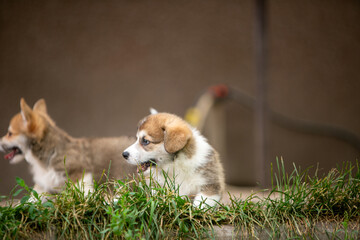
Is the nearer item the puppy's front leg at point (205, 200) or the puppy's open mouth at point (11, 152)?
the puppy's front leg at point (205, 200)

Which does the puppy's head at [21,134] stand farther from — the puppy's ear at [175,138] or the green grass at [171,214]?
the puppy's ear at [175,138]

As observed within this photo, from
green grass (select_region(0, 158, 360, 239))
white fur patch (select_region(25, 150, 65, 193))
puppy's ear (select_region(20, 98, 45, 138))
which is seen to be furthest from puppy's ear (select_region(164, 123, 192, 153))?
puppy's ear (select_region(20, 98, 45, 138))

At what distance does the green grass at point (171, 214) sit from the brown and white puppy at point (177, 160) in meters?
0.14

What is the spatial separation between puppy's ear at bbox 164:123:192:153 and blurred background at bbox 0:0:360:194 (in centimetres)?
503

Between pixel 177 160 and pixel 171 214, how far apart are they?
0.46 m

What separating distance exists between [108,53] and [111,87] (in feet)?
2.21

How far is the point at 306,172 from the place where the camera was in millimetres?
3781

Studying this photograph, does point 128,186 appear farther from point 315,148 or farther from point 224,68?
point 315,148

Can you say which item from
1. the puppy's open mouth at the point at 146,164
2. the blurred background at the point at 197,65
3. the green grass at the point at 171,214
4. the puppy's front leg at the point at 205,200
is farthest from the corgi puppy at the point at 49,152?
the blurred background at the point at 197,65

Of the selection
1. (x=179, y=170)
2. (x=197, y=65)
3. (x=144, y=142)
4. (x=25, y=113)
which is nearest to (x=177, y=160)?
(x=179, y=170)

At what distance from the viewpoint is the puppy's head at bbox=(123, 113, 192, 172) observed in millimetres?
Answer: 3623

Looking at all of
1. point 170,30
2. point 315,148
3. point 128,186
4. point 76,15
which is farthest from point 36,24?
point 315,148

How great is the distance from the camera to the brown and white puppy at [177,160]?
3.62 metres

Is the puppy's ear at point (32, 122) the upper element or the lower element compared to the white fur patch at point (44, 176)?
upper
